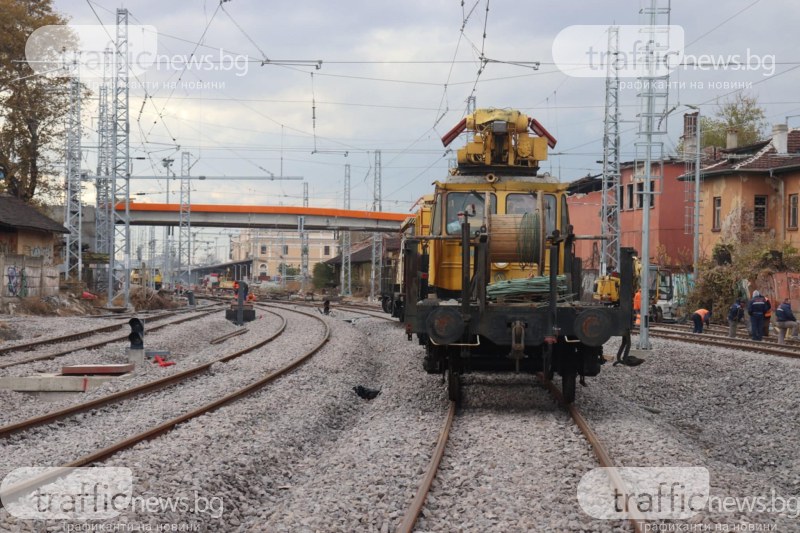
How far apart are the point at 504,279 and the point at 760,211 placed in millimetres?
29859

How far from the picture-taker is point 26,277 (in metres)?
32.5

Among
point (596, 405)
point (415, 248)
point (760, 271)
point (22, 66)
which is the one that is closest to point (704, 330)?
point (760, 271)

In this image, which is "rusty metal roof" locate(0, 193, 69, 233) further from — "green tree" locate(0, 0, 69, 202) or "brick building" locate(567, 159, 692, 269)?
"brick building" locate(567, 159, 692, 269)

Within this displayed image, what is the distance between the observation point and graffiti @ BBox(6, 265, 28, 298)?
A: 31.2 meters

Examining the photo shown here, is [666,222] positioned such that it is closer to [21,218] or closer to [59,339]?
[21,218]

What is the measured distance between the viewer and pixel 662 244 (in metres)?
44.6

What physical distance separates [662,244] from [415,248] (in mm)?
37033

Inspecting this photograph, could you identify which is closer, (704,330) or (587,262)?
(704,330)

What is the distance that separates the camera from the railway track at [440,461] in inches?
228

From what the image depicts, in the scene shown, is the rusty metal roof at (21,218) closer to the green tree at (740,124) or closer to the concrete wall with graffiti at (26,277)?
the concrete wall with graffiti at (26,277)

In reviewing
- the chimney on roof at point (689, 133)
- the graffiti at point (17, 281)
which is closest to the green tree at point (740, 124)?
the chimney on roof at point (689, 133)

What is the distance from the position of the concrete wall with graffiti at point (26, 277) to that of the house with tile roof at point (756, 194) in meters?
29.0

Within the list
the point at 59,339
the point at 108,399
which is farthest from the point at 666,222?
the point at 108,399

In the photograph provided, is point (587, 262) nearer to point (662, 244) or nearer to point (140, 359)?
point (662, 244)
